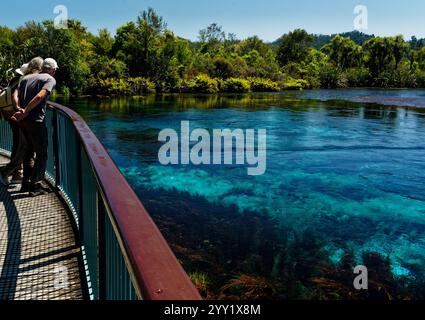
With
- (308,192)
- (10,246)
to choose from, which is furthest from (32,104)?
(308,192)

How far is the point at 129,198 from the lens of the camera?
167cm

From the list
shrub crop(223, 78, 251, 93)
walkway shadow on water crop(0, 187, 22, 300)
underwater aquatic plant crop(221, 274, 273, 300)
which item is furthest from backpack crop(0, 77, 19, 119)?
shrub crop(223, 78, 251, 93)

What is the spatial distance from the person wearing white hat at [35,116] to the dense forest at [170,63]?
33.0m

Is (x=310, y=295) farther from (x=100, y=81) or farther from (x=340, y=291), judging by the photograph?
(x=100, y=81)

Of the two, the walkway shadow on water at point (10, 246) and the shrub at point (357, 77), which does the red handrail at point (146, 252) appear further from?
the shrub at point (357, 77)

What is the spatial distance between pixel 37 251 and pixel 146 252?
288 cm

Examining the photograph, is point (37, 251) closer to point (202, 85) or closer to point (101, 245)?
point (101, 245)

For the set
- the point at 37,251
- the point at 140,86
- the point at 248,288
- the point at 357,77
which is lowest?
the point at 248,288

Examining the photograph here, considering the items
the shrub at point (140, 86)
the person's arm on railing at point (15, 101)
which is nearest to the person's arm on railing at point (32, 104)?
the person's arm on railing at point (15, 101)

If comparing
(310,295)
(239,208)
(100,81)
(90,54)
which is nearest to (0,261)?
(310,295)

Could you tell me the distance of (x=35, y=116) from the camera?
197 inches

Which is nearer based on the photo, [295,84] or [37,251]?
[37,251]

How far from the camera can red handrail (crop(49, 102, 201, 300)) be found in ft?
3.52

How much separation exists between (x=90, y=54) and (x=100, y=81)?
A: 9620mm
